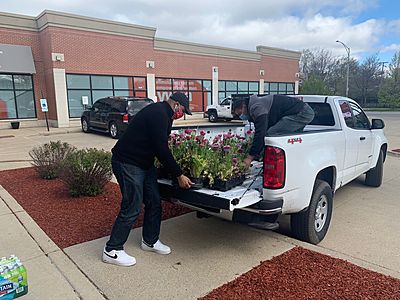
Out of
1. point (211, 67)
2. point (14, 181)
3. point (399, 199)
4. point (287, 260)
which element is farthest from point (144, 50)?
point (287, 260)

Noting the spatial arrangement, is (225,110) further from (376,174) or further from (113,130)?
(376,174)

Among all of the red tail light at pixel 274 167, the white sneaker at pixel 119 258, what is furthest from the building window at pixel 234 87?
the white sneaker at pixel 119 258

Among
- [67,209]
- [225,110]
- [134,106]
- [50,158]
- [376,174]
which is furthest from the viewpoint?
[225,110]

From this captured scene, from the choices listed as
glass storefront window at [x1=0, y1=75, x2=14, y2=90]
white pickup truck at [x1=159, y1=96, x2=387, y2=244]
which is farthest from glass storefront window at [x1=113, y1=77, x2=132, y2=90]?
white pickup truck at [x1=159, y1=96, x2=387, y2=244]

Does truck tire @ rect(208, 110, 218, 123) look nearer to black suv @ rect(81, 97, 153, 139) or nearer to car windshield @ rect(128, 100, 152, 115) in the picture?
black suv @ rect(81, 97, 153, 139)

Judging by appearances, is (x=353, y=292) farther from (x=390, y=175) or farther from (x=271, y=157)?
(x=390, y=175)

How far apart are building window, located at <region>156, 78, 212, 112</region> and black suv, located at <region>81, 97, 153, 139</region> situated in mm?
8936

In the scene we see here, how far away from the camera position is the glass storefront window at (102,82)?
2081cm

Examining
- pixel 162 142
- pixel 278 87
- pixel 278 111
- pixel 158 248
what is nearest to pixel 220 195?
pixel 162 142

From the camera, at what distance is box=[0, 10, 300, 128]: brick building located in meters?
18.7

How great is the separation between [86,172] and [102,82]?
17.3 meters

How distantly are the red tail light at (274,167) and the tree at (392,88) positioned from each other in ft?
184

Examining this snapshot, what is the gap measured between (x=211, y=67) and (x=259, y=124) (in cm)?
2445

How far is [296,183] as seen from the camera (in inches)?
129
